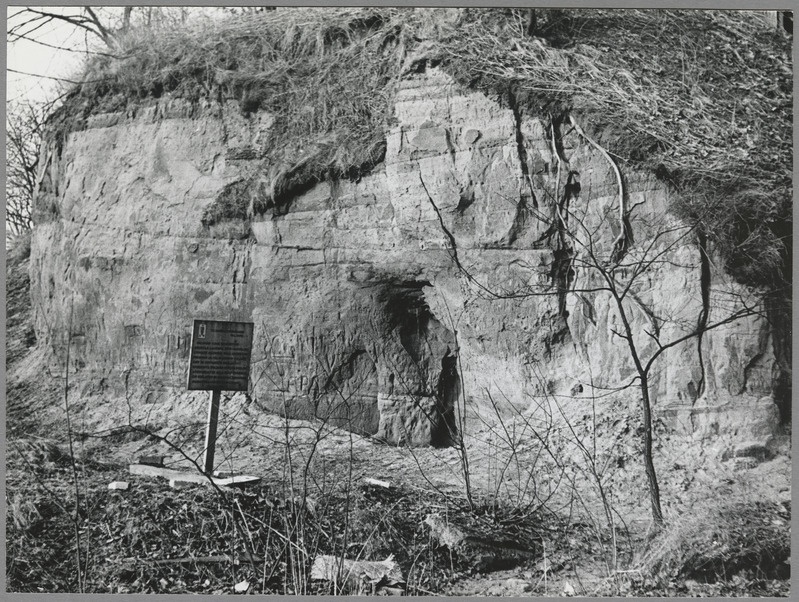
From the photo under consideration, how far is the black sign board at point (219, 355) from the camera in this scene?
235 inches

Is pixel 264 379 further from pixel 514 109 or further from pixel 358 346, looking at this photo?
pixel 514 109

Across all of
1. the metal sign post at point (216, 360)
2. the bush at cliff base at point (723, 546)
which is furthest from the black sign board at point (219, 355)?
the bush at cliff base at point (723, 546)

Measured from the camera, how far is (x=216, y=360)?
602 centimetres

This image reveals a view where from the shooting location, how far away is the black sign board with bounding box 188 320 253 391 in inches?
235

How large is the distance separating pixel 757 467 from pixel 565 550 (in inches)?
76.2

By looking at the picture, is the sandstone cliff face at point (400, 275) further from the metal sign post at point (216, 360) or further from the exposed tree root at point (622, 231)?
the metal sign post at point (216, 360)

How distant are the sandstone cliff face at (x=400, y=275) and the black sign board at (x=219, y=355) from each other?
853 millimetres

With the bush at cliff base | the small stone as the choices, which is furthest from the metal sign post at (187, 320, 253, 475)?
the bush at cliff base

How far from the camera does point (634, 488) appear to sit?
6062 mm

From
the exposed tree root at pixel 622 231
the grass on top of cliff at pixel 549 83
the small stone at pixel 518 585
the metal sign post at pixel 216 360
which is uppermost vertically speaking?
the grass on top of cliff at pixel 549 83

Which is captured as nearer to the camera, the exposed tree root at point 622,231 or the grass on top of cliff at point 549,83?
the grass on top of cliff at point 549,83

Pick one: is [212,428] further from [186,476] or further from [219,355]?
[219,355]

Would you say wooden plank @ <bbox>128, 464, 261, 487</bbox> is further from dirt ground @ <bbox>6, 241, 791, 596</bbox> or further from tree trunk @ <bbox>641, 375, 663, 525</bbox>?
tree trunk @ <bbox>641, 375, 663, 525</bbox>

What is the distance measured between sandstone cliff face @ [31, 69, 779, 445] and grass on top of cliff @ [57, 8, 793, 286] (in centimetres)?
24
